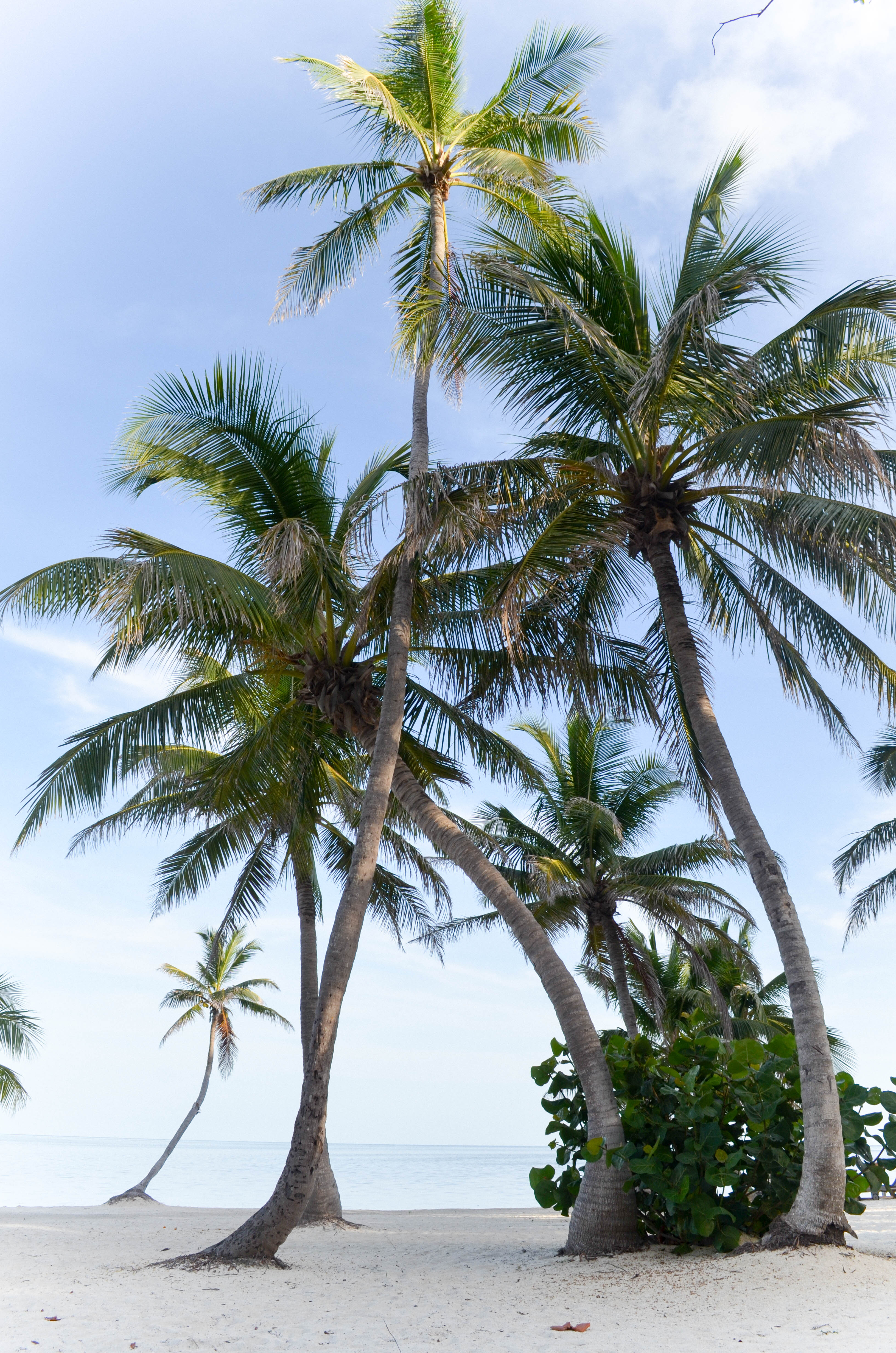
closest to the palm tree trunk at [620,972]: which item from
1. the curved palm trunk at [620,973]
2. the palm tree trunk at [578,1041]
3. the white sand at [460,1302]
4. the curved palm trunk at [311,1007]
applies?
the curved palm trunk at [620,973]

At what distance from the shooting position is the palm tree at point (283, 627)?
27.6 feet

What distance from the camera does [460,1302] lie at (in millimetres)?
6223

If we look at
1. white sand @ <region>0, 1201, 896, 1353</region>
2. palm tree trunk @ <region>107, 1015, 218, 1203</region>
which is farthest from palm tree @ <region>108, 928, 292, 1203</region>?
white sand @ <region>0, 1201, 896, 1353</region>

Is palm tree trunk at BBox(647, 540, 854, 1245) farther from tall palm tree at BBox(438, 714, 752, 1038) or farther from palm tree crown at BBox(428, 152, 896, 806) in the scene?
A: tall palm tree at BBox(438, 714, 752, 1038)

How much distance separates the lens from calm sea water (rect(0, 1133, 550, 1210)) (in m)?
29.8

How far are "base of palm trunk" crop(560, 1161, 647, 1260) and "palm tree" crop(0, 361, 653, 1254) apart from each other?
20.6 inches

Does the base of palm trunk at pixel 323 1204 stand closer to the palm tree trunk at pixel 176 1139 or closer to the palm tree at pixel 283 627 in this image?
the palm tree at pixel 283 627

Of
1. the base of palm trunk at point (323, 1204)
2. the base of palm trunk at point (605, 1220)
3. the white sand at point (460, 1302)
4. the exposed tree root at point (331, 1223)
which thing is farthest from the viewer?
the base of palm trunk at point (323, 1204)

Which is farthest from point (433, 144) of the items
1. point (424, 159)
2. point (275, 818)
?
point (275, 818)

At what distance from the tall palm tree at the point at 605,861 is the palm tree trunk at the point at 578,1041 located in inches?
194

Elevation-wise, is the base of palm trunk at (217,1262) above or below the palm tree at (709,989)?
below

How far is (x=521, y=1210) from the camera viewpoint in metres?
17.9

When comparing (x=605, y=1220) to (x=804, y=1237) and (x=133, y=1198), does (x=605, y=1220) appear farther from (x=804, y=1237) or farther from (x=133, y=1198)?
(x=133, y=1198)

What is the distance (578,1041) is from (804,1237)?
2.20m
